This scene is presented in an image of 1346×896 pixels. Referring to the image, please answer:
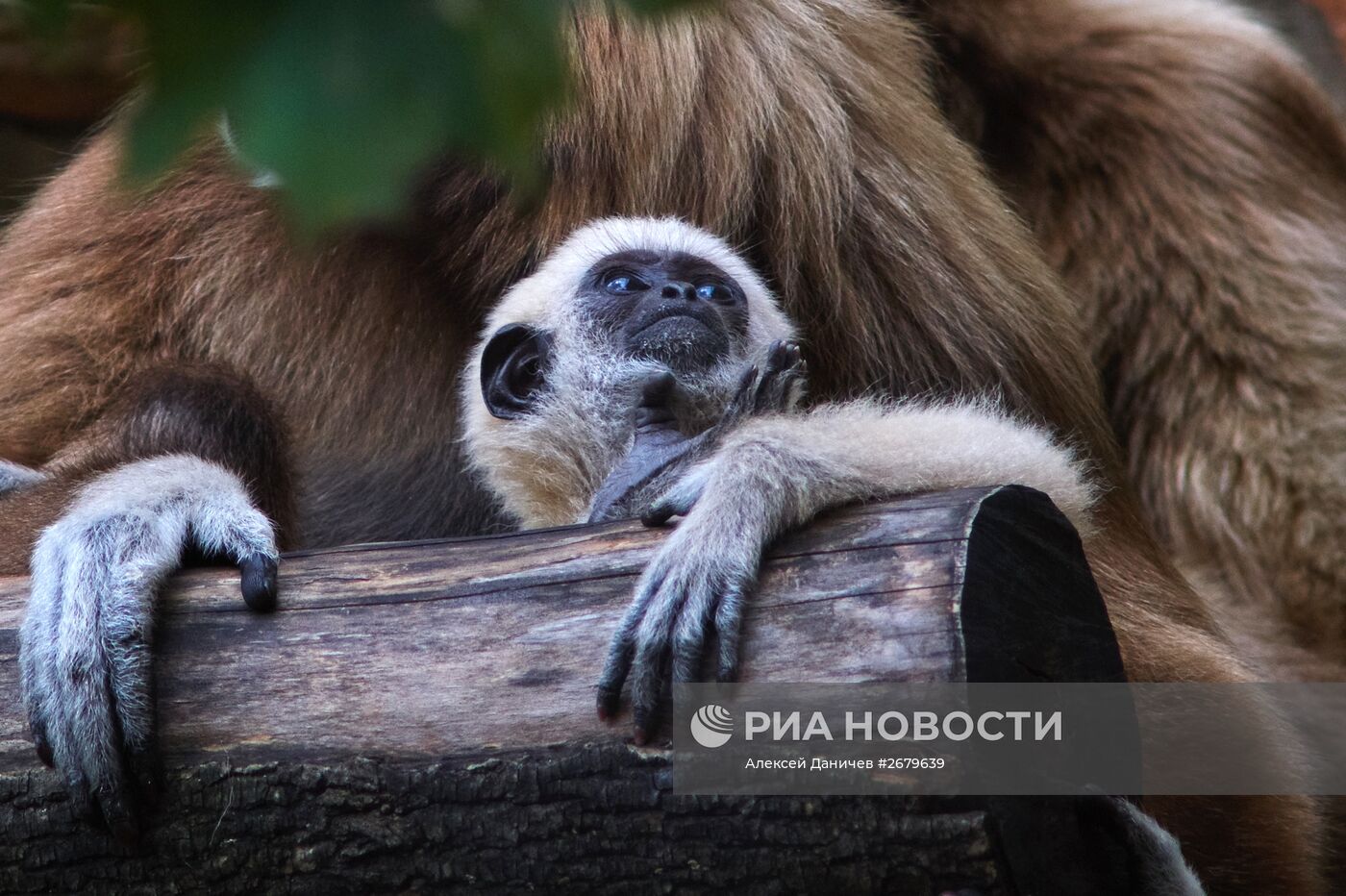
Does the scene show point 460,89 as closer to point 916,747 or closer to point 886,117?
point 916,747

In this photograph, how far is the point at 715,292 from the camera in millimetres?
2770

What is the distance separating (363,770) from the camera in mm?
2084

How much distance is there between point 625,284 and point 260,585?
0.98 metres

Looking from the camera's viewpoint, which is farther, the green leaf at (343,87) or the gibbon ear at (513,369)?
the gibbon ear at (513,369)

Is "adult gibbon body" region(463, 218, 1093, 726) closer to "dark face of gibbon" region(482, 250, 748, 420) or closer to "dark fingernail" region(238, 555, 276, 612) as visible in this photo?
"dark face of gibbon" region(482, 250, 748, 420)

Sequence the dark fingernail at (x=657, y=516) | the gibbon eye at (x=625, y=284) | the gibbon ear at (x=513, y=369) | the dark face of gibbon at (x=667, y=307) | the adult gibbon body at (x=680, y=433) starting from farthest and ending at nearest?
1. the gibbon ear at (x=513, y=369)
2. the gibbon eye at (x=625, y=284)
3. the dark face of gibbon at (x=667, y=307)
4. the dark fingernail at (x=657, y=516)
5. the adult gibbon body at (x=680, y=433)

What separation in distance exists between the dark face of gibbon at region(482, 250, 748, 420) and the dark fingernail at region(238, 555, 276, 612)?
2.51 ft

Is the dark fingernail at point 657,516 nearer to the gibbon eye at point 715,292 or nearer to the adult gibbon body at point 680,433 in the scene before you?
the adult gibbon body at point 680,433

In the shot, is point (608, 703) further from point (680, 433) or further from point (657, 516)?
point (680, 433)

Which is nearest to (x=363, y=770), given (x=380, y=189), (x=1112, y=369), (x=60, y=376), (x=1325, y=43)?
(x=380, y=189)

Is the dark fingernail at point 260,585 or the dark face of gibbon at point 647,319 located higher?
the dark face of gibbon at point 647,319

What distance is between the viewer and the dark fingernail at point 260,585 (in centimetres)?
225

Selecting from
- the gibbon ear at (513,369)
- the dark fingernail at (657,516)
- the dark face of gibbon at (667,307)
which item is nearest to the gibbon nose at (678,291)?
the dark face of gibbon at (667,307)

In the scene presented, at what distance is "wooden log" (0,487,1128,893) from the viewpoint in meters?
1.89
